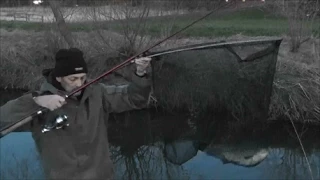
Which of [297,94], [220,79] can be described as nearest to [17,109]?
[220,79]

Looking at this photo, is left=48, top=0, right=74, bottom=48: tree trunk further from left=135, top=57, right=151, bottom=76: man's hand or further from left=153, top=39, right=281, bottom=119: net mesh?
left=135, top=57, right=151, bottom=76: man's hand

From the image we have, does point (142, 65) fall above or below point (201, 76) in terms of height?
above

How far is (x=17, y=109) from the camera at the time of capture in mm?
2625

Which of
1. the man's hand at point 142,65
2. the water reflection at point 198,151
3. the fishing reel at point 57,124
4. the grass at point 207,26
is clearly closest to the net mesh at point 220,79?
the water reflection at point 198,151

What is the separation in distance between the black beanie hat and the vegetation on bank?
6.14m

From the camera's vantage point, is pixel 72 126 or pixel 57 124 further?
pixel 72 126

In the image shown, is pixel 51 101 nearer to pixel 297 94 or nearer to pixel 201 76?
pixel 201 76

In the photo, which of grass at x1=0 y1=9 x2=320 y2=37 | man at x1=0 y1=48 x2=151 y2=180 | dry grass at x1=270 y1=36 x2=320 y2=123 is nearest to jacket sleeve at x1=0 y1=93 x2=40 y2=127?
man at x1=0 y1=48 x2=151 y2=180

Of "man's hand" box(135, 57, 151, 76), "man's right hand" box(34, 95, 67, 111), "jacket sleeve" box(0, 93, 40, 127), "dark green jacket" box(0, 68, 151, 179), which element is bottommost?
"dark green jacket" box(0, 68, 151, 179)

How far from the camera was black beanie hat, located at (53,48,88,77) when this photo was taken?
2.75 metres

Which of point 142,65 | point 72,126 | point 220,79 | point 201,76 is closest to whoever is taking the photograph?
point 72,126

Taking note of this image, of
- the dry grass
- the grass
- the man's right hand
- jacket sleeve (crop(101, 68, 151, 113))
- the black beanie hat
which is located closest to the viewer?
the man's right hand

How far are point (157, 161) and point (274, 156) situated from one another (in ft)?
7.75

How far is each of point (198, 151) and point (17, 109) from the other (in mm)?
4332
